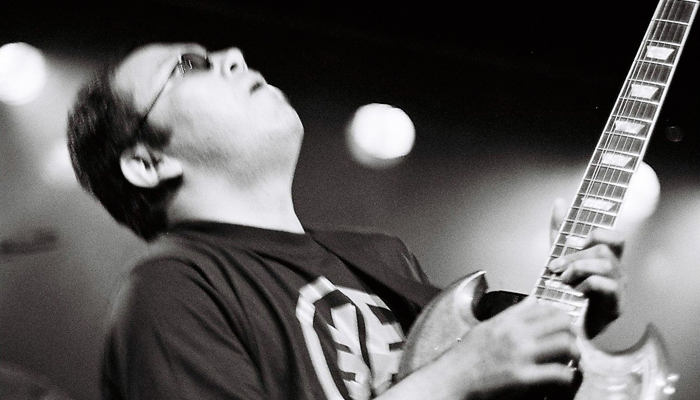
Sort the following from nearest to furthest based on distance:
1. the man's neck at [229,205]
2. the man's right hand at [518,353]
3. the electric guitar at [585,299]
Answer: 1. the man's right hand at [518,353]
2. the electric guitar at [585,299]
3. the man's neck at [229,205]

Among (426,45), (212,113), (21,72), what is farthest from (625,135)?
(21,72)

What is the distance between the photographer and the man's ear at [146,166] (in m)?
1.00

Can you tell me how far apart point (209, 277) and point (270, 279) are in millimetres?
95

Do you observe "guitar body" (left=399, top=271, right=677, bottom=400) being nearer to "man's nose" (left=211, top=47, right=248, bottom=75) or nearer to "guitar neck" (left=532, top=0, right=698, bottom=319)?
"guitar neck" (left=532, top=0, right=698, bottom=319)

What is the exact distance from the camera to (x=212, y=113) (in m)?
1.00

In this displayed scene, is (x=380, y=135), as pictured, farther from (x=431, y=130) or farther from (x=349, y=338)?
(x=349, y=338)

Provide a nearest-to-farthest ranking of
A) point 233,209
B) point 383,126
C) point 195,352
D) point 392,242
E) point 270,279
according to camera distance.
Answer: point 195,352 < point 270,279 < point 233,209 < point 392,242 < point 383,126

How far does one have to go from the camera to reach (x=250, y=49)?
116 centimetres

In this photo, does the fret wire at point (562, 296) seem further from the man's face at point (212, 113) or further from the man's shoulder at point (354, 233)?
the man's face at point (212, 113)

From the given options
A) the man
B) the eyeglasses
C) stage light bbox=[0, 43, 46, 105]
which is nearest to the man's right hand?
the man

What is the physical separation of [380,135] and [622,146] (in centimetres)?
44

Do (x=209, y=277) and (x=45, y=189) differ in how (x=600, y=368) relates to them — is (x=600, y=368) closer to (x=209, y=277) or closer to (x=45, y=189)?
(x=209, y=277)

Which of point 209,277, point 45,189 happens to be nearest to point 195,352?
point 209,277

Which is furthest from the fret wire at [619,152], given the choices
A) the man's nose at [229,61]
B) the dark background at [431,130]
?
the man's nose at [229,61]
